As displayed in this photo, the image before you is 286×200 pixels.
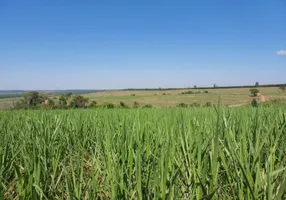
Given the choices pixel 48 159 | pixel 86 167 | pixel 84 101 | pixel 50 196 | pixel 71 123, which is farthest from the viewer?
pixel 84 101

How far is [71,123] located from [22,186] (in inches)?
57.0

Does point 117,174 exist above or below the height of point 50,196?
above

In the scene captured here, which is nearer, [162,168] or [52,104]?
[162,168]

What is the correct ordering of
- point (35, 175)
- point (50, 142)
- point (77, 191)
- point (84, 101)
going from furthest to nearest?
point (84, 101)
point (50, 142)
point (35, 175)
point (77, 191)

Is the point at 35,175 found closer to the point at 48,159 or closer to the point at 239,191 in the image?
the point at 48,159

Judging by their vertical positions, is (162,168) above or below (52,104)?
above

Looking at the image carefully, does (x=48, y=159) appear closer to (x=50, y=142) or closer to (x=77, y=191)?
(x=50, y=142)

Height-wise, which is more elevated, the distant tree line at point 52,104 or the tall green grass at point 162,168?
the tall green grass at point 162,168

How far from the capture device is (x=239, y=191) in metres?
0.76

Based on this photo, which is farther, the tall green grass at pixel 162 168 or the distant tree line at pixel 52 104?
the distant tree line at pixel 52 104

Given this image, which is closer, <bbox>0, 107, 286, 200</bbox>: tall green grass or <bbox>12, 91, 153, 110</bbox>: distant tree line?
<bbox>0, 107, 286, 200</bbox>: tall green grass

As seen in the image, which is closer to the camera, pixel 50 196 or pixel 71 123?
pixel 50 196

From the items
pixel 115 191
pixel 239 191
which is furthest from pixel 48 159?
pixel 239 191

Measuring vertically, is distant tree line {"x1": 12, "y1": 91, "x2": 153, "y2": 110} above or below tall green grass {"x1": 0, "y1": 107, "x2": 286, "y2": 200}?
below
